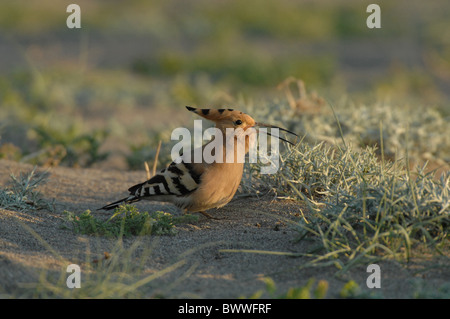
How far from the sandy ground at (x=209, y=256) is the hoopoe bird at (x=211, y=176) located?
17cm

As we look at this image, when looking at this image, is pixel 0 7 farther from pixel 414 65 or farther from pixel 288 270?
pixel 288 270

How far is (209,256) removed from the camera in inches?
127

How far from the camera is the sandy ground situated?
280 cm

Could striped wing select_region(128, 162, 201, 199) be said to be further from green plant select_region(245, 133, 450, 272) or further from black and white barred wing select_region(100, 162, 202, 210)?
green plant select_region(245, 133, 450, 272)

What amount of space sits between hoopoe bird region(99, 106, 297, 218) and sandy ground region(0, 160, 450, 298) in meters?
0.17

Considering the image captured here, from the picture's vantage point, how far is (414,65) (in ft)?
39.7

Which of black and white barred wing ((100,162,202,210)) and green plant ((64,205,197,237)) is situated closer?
green plant ((64,205,197,237))

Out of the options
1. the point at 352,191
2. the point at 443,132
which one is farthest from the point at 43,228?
the point at 443,132

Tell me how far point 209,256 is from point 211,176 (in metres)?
0.61

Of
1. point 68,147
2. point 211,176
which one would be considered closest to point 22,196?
point 211,176

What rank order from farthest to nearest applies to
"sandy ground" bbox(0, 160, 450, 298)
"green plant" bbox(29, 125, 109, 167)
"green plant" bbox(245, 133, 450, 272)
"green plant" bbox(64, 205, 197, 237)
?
1. "green plant" bbox(29, 125, 109, 167)
2. "green plant" bbox(64, 205, 197, 237)
3. "green plant" bbox(245, 133, 450, 272)
4. "sandy ground" bbox(0, 160, 450, 298)

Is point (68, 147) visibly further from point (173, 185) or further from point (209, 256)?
point (209, 256)

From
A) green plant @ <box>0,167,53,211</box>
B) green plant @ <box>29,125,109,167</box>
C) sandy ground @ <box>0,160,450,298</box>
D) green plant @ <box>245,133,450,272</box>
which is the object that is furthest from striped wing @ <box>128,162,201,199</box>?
green plant @ <box>29,125,109,167</box>

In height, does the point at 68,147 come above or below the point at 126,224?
above
